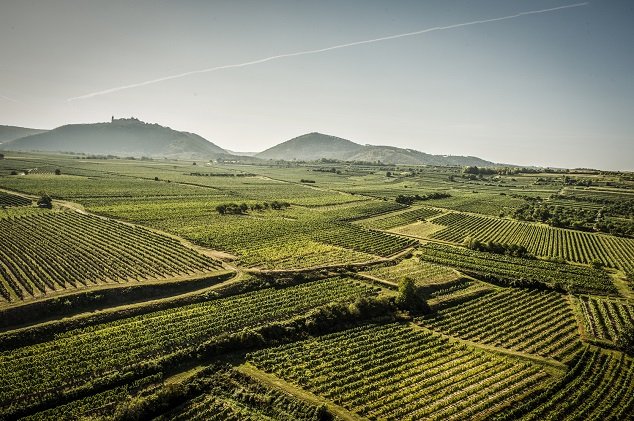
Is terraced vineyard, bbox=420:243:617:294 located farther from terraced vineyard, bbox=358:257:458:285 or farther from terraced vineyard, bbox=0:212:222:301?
terraced vineyard, bbox=0:212:222:301

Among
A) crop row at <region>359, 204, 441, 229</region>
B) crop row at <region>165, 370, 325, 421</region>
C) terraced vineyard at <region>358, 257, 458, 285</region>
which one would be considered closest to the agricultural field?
crop row at <region>165, 370, 325, 421</region>

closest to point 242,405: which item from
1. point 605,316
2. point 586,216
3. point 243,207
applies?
point 605,316

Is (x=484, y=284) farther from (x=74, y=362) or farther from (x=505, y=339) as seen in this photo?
(x=74, y=362)

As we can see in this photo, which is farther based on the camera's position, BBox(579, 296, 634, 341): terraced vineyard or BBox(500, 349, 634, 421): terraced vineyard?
BBox(579, 296, 634, 341): terraced vineyard

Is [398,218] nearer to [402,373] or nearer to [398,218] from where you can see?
[398,218]

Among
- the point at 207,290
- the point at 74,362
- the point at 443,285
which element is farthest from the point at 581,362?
the point at 74,362
